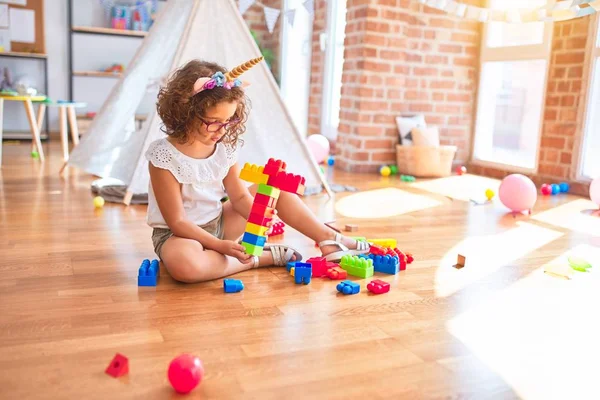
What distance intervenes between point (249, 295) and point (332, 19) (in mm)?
3790

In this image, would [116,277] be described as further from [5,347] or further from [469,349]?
[469,349]

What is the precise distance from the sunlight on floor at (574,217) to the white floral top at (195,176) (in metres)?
1.57

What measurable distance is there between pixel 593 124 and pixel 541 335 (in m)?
2.44

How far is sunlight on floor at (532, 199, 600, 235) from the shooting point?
2473 millimetres

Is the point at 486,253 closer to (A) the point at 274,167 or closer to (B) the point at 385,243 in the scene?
(B) the point at 385,243

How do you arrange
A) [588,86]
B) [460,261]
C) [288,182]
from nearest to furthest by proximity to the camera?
1. [288,182]
2. [460,261]
3. [588,86]

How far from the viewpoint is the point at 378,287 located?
1.54 meters

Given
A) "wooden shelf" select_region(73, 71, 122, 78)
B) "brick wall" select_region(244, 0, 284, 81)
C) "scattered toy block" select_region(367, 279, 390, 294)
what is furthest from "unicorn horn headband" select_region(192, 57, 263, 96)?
"wooden shelf" select_region(73, 71, 122, 78)

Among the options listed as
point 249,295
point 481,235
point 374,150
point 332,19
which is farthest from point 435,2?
point 332,19

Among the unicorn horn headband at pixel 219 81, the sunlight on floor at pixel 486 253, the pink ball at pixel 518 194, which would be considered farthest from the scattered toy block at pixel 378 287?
the pink ball at pixel 518 194

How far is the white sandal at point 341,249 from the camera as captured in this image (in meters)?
1.77

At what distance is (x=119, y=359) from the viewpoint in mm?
1041

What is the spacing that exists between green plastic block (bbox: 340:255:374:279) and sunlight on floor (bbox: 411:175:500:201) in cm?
156

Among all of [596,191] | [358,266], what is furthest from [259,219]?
[596,191]
